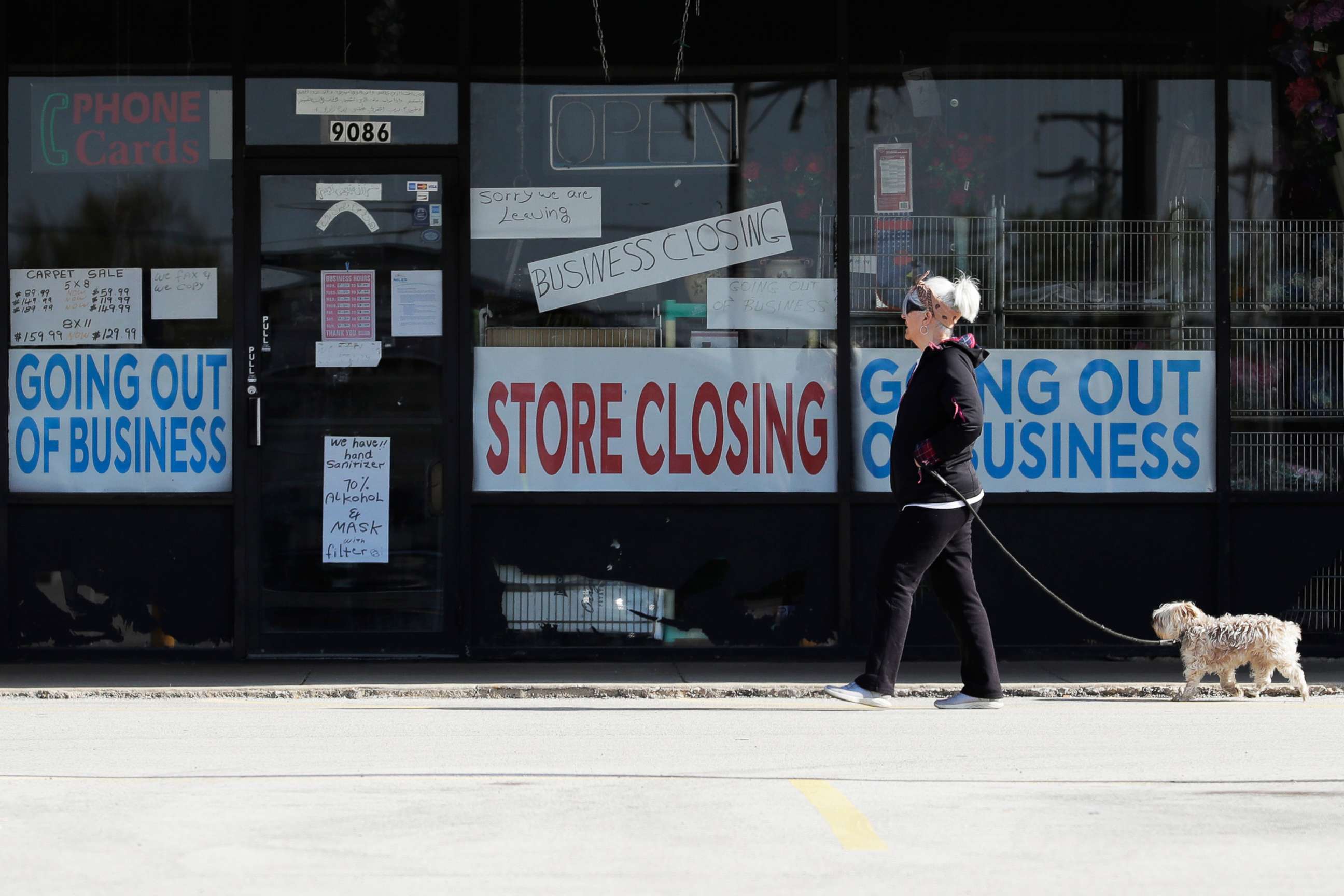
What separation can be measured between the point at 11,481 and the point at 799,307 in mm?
4532

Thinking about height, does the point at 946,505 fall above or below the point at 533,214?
below

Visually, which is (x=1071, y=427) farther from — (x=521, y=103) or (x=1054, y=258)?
(x=521, y=103)

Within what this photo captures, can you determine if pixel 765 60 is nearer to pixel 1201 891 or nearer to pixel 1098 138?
pixel 1098 138

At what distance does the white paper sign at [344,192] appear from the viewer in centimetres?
953

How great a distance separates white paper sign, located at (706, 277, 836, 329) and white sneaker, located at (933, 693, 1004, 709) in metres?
2.47

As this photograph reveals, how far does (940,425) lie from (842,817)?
2580 mm

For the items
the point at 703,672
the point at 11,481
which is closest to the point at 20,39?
the point at 11,481

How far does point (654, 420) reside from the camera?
961 cm

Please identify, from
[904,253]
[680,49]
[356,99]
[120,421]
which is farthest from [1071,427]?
[120,421]

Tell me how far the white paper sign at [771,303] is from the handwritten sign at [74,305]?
3254mm

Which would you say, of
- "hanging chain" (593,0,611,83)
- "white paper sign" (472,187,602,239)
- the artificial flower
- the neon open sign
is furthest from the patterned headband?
the artificial flower

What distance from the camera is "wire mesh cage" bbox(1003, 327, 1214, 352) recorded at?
968cm

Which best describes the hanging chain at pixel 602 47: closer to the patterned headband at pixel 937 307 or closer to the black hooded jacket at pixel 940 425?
the patterned headband at pixel 937 307

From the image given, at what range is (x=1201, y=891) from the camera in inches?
190
